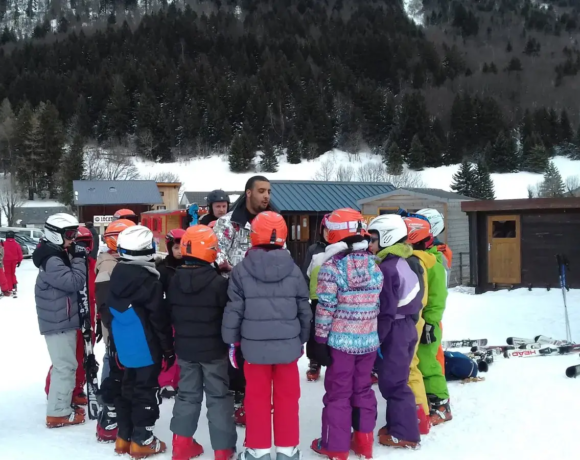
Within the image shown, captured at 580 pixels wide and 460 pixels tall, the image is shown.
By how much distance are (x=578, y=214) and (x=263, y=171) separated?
53.5 meters

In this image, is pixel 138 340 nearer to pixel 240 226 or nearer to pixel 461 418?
pixel 240 226

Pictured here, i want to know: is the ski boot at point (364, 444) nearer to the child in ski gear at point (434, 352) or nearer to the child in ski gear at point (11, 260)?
the child in ski gear at point (434, 352)

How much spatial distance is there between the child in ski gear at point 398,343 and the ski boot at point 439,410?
58 centimetres

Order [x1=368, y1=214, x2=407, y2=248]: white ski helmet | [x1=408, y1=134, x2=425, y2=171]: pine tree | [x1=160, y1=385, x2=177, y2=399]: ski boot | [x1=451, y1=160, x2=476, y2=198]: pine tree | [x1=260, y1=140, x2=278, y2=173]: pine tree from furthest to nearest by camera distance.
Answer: [x1=260, y1=140, x2=278, y2=173]: pine tree → [x1=408, y1=134, x2=425, y2=171]: pine tree → [x1=451, y1=160, x2=476, y2=198]: pine tree → [x1=160, y1=385, x2=177, y2=399]: ski boot → [x1=368, y1=214, x2=407, y2=248]: white ski helmet

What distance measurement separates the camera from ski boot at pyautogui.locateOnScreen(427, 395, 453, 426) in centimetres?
449

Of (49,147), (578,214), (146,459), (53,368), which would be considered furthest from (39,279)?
(49,147)

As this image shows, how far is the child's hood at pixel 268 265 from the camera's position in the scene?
3547mm

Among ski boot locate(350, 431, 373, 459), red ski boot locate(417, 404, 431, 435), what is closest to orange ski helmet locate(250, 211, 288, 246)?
ski boot locate(350, 431, 373, 459)

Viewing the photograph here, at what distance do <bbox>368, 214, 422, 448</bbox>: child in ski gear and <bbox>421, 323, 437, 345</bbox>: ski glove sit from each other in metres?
0.37

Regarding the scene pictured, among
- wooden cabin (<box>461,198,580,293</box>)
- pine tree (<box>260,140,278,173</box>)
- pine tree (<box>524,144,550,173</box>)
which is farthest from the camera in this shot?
pine tree (<box>260,140,278,173</box>)

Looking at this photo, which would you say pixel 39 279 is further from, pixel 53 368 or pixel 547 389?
pixel 547 389

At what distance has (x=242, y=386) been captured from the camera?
4418 mm

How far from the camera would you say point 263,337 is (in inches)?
139

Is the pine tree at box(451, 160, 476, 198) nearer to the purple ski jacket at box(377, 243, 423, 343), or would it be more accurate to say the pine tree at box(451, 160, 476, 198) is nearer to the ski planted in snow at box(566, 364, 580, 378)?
the ski planted in snow at box(566, 364, 580, 378)
